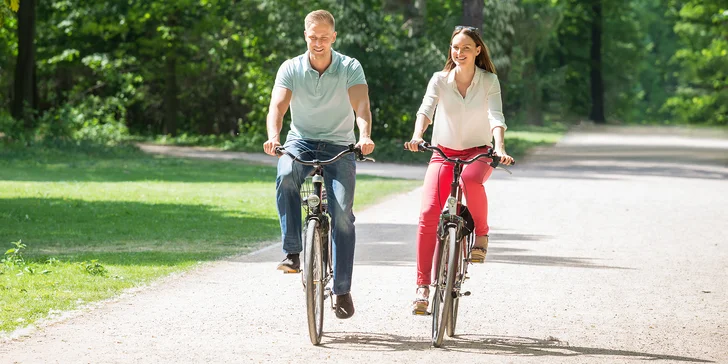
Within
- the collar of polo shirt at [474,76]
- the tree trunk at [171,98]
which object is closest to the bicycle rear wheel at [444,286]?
the collar of polo shirt at [474,76]

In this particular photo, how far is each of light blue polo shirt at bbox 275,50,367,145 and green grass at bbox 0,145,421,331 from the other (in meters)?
2.09

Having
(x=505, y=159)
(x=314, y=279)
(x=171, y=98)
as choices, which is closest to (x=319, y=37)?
(x=505, y=159)

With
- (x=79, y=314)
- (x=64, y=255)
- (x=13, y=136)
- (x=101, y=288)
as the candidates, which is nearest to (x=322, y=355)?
(x=79, y=314)

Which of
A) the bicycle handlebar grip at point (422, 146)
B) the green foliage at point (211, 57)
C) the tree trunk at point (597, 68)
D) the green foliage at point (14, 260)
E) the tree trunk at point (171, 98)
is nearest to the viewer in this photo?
the bicycle handlebar grip at point (422, 146)

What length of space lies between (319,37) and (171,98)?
31434 mm

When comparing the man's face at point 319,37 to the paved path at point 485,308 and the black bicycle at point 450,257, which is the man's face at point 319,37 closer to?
the black bicycle at point 450,257

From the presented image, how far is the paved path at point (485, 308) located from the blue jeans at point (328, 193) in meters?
0.52

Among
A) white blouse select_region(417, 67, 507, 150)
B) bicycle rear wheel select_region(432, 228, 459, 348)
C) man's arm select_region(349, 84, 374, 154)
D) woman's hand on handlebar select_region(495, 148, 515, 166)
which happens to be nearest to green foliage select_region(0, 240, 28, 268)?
man's arm select_region(349, 84, 374, 154)

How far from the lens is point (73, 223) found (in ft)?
47.4

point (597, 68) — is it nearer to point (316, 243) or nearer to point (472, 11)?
point (472, 11)

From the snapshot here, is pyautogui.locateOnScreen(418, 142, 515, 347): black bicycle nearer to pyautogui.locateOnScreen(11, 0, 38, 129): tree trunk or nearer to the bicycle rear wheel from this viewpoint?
the bicycle rear wheel

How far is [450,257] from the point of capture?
22.6ft

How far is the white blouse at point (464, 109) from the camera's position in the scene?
7320mm

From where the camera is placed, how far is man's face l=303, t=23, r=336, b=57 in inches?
275
